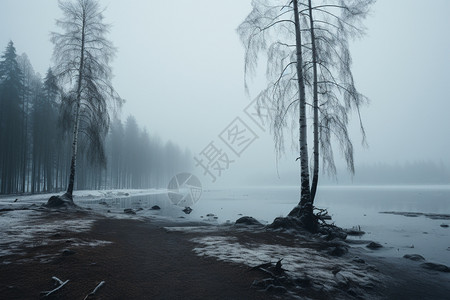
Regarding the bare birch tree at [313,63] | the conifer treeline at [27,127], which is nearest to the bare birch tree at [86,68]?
the conifer treeline at [27,127]

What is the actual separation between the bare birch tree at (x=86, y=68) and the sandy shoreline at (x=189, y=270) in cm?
1024

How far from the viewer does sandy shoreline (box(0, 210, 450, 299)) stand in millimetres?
3635

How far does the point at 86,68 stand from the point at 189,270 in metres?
15.8

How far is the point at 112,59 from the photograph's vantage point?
16609 mm

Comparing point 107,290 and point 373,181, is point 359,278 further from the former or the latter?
point 373,181

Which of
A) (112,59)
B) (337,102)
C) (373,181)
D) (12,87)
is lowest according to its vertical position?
(373,181)

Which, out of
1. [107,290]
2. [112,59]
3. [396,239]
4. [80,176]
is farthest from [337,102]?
[80,176]

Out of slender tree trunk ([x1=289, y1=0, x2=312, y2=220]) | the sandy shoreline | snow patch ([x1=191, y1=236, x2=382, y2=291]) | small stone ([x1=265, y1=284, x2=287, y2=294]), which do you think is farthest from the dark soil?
slender tree trunk ([x1=289, y1=0, x2=312, y2=220])

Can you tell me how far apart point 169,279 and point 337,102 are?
10566 millimetres

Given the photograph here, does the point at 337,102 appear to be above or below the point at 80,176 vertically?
above

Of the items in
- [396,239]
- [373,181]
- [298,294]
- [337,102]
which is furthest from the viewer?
[373,181]

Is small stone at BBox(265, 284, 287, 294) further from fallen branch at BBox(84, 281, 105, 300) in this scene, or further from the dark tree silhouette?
the dark tree silhouette

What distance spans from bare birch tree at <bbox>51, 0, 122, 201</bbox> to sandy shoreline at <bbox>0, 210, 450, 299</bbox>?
1024 centimetres

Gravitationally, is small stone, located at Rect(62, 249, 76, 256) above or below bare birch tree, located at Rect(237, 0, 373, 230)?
below
